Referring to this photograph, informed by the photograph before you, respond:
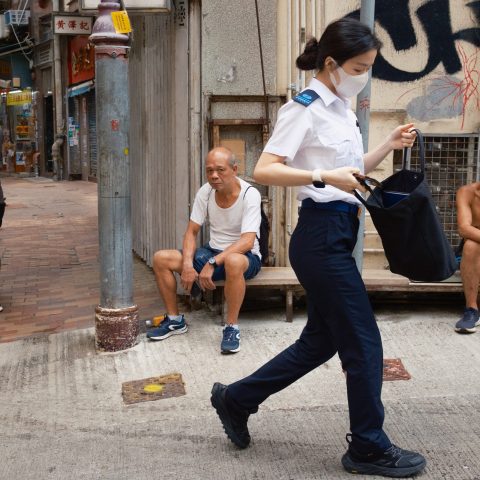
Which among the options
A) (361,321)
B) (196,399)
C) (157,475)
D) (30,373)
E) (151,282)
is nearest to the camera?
(361,321)

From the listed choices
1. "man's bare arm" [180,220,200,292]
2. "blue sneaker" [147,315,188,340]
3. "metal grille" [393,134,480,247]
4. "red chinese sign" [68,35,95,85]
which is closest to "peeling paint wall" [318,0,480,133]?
"metal grille" [393,134,480,247]

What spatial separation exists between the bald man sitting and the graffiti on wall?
171cm

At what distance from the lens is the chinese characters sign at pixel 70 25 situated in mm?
17766

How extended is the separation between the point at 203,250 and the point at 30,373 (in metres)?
1.53

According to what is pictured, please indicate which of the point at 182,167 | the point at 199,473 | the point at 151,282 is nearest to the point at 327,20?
the point at 182,167

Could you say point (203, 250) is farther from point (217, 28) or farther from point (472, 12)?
point (472, 12)

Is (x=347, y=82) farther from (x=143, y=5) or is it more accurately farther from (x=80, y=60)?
(x=80, y=60)

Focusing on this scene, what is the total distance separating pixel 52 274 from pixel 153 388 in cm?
365

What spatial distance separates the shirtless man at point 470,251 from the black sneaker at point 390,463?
88.0 inches

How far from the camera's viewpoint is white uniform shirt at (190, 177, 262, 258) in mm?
5359

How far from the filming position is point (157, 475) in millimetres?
3529

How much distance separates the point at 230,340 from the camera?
5.14 meters

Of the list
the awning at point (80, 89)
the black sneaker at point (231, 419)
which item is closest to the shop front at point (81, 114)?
the awning at point (80, 89)

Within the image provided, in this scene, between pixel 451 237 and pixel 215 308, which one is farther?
pixel 451 237
